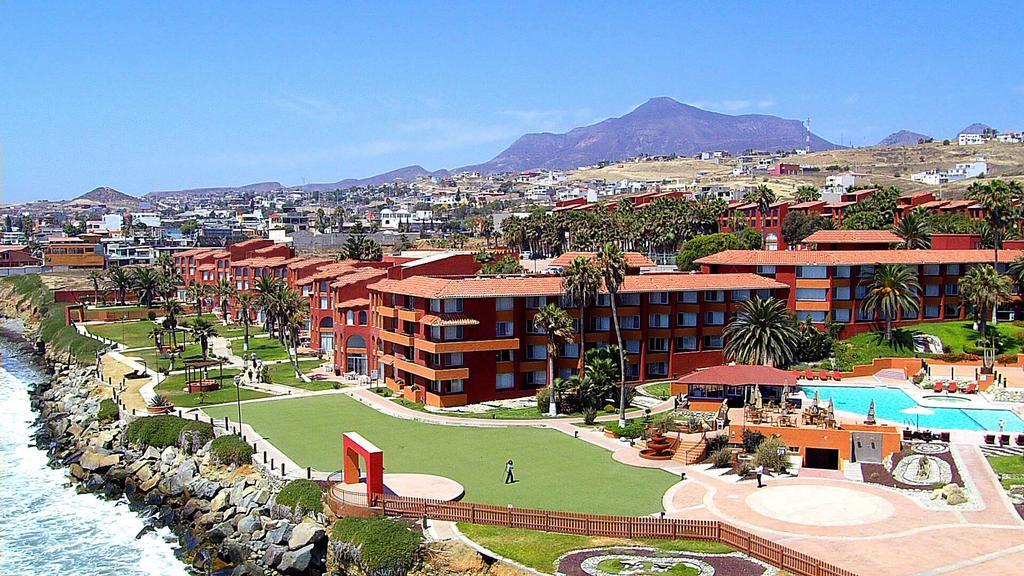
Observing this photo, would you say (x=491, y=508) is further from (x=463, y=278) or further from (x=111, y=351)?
(x=111, y=351)

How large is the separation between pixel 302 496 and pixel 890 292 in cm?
5485

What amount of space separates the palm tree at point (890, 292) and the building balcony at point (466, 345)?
1282 inches

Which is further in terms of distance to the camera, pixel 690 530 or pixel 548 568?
pixel 690 530

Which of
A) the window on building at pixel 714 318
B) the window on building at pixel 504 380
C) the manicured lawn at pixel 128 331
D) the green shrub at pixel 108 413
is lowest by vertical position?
the manicured lawn at pixel 128 331

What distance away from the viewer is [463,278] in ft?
234

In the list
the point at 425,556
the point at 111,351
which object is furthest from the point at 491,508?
the point at 111,351

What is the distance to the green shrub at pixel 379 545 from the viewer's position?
36.2m

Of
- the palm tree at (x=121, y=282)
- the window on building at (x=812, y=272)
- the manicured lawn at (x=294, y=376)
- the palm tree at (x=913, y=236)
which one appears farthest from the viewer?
the palm tree at (x=121, y=282)

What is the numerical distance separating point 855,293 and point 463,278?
36.0m

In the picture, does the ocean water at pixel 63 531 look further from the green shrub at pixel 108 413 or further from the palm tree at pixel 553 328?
the palm tree at pixel 553 328

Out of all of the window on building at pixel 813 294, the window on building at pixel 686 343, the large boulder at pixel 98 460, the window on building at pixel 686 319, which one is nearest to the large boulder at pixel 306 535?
the large boulder at pixel 98 460

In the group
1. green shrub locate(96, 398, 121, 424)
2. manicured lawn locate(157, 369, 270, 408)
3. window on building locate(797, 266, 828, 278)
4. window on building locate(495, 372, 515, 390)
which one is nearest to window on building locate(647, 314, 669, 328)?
window on building locate(495, 372, 515, 390)

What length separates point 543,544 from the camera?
36.0 meters

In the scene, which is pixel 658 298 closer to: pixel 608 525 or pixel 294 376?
pixel 294 376
